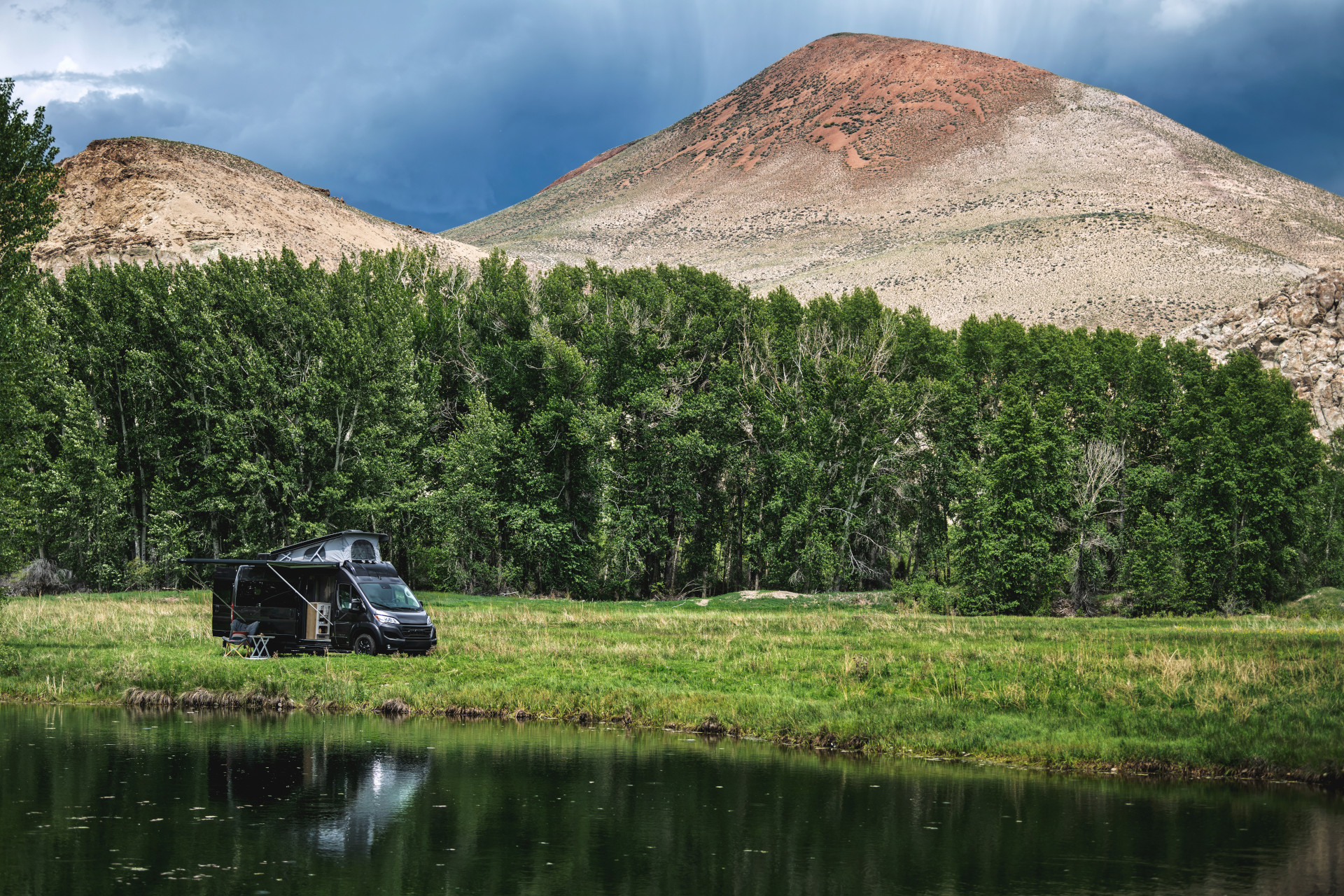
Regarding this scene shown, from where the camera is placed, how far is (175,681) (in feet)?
72.0

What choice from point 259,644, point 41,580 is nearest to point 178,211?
point 41,580

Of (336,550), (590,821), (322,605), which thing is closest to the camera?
(590,821)

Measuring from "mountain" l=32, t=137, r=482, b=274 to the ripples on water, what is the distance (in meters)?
79.8

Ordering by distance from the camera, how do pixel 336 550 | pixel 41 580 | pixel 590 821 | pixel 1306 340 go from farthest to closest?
pixel 1306 340
pixel 41 580
pixel 336 550
pixel 590 821

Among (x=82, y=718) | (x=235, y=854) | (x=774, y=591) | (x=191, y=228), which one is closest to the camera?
(x=235, y=854)

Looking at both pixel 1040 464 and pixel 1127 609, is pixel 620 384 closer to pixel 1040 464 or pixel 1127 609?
pixel 1040 464

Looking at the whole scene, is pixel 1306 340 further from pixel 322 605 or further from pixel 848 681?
pixel 322 605

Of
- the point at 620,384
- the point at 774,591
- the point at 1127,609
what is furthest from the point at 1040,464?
the point at 620,384

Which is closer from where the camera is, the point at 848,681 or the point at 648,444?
the point at 848,681

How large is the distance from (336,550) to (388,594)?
2.52 meters

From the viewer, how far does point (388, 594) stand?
26406 mm

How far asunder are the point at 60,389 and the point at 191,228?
56982mm

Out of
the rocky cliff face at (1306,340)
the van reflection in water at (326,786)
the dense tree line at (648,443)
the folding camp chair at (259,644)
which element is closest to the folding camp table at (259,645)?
the folding camp chair at (259,644)

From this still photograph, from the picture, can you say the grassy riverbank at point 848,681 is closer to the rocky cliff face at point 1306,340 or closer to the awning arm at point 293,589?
the awning arm at point 293,589
